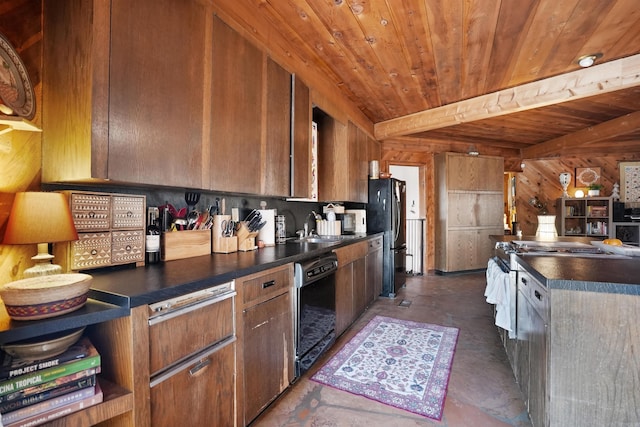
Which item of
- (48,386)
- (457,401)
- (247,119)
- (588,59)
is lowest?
(457,401)

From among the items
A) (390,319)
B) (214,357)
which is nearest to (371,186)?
(390,319)

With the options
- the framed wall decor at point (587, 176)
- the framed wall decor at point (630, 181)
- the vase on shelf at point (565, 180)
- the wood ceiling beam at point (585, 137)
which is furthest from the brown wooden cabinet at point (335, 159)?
the framed wall decor at point (630, 181)

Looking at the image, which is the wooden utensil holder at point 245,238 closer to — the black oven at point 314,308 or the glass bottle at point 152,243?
the black oven at point 314,308

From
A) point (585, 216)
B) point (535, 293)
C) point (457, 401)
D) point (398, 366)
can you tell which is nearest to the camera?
point (535, 293)

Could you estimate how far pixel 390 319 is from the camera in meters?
3.27

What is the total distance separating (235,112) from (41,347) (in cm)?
147

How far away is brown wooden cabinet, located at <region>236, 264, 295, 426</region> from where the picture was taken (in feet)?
4.96

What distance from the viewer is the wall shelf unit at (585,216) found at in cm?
576

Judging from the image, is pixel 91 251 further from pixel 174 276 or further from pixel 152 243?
pixel 174 276

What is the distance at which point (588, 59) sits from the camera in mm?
2777

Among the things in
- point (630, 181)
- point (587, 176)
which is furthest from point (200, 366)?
point (630, 181)

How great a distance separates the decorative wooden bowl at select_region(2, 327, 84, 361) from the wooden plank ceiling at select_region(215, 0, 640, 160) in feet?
6.43

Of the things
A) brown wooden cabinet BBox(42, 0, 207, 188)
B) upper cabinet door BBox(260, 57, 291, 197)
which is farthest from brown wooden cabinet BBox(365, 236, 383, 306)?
brown wooden cabinet BBox(42, 0, 207, 188)

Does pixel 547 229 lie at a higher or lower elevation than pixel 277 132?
lower
